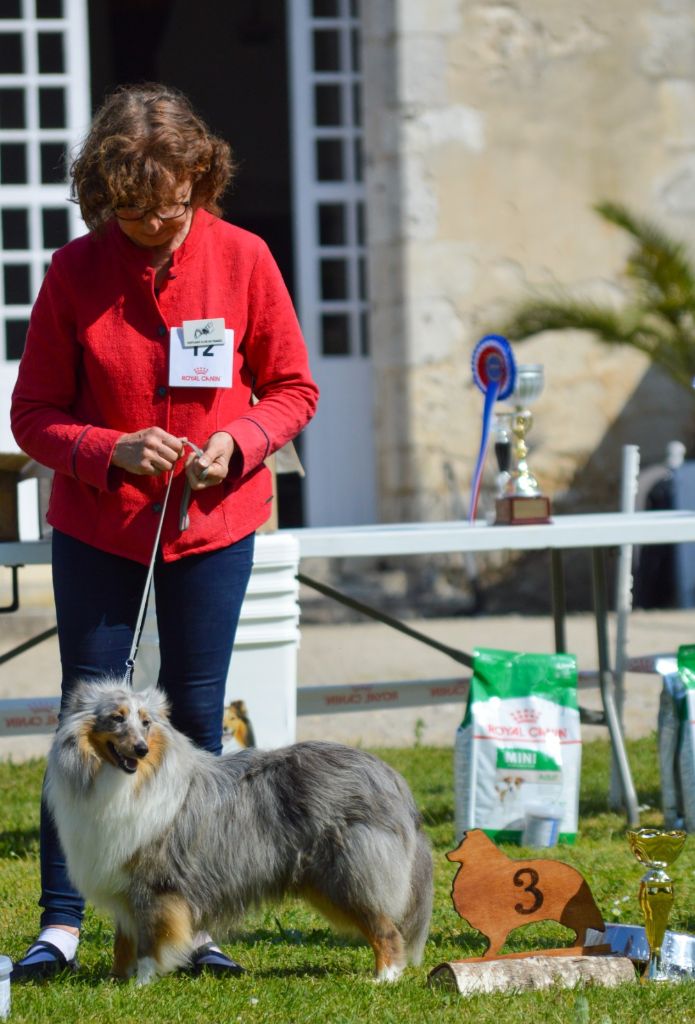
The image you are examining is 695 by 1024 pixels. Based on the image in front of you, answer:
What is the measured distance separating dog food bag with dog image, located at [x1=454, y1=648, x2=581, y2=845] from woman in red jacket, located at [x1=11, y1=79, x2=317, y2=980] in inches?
52.2

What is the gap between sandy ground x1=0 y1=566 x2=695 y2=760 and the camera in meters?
6.13

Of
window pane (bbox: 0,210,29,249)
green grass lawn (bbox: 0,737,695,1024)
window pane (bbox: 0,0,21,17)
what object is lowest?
green grass lawn (bbox: 0,737,695,1024)

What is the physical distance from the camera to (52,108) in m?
8.95

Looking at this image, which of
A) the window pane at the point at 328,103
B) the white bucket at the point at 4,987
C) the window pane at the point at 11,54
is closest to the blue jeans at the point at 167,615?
the white bucket at the point at 4,987

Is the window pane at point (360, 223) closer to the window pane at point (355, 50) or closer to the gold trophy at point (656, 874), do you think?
the window pane at point (355, 50)

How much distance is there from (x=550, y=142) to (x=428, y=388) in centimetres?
183

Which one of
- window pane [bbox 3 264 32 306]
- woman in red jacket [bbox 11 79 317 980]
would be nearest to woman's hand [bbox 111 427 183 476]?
woman in red jacket [bbox 11 79 317 980]

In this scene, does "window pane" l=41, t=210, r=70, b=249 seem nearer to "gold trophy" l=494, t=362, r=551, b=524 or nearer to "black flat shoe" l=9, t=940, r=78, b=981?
"gold trophy" l=494, t=362, r=551, b=524

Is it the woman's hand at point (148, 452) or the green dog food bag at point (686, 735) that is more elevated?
the woman's hand at point (148, 452)

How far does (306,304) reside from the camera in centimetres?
939

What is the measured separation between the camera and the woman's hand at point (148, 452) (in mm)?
2771

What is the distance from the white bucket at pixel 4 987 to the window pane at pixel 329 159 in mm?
7469

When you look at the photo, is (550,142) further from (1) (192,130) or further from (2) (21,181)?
(1) (192,130)

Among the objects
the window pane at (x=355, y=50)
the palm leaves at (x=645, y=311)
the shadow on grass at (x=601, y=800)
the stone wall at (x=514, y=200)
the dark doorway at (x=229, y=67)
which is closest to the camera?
the shadow on grass at (x=601, y=800)
